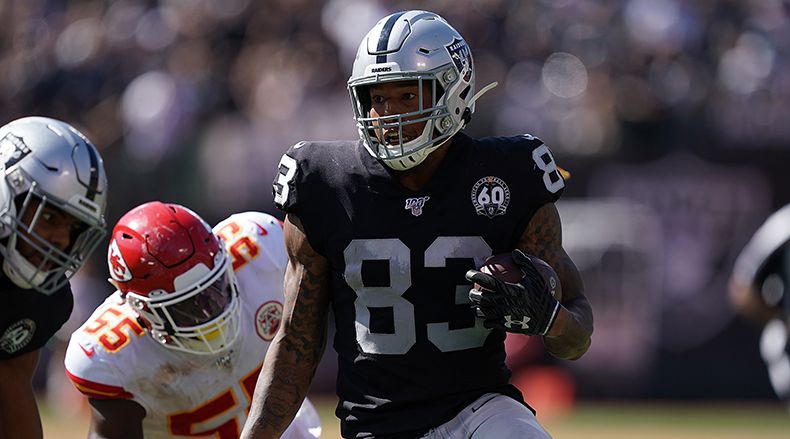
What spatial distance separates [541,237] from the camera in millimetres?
2855

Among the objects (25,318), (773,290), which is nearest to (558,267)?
(25,318)

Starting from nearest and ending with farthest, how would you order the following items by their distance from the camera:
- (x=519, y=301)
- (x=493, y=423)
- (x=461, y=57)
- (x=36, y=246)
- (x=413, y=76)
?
1. (x=519, y=301)
2. (x=493, y=423)
3. (x=413, y=76)
4. (x=461, y=57)
5. (x=36, y=246)

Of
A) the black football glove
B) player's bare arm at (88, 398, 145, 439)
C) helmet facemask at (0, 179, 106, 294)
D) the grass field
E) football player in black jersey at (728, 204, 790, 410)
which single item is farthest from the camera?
the grass field

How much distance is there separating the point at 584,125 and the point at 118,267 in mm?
5491

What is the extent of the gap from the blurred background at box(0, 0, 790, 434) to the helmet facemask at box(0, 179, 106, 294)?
504 centimetres

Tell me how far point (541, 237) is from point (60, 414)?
6.79 metres

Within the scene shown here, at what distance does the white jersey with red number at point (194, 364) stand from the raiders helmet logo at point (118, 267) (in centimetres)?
22

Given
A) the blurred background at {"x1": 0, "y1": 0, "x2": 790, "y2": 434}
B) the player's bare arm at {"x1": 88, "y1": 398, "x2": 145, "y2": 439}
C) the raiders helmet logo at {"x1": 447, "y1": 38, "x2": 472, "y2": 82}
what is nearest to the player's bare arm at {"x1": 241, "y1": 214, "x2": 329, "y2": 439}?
the raiders helmet logo at {"x1": 447, "y1": 38, "x2": 472, "y2": 82}

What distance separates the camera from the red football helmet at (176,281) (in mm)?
3496

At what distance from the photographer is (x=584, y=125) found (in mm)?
8188

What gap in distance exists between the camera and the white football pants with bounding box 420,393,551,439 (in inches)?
103

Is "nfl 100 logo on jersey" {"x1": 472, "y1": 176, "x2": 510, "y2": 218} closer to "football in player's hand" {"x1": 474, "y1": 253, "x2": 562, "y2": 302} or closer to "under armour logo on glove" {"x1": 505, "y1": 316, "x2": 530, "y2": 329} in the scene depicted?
"football in player's hand" {"x1": 474, "y1": 253, "x2": 562, "y2": 302}

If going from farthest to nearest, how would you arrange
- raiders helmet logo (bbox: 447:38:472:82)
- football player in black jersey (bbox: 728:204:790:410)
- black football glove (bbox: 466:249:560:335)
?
football player in black jersey (bbox: 728:204:790:410) < raiders helmet logo (bbox: 447:38:472:82) < black football glove (bbox: 466:249:560:335)

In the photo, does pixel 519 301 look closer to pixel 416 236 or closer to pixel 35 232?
pixel 416 236
